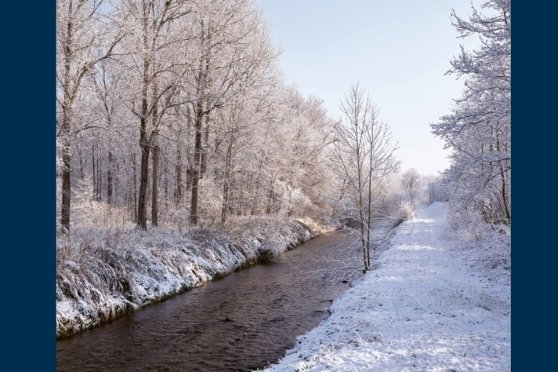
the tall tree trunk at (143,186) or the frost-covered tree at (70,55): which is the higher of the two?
the frost-covered tree at (70,55)

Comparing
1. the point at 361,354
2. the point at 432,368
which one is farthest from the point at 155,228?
the point at 432,368

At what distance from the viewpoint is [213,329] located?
938 centimetres

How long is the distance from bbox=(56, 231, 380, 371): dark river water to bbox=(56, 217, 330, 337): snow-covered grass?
422 mm

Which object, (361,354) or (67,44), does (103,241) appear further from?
(361,354)

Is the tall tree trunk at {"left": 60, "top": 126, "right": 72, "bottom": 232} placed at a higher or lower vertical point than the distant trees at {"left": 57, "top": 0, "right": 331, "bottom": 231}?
lower

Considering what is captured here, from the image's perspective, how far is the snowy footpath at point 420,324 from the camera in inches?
242

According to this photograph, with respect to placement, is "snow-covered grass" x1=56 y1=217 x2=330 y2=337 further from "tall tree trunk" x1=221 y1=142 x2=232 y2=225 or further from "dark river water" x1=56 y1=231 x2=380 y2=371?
"tall tree trunk" x1=221 y1=142 x2=232 y2=225

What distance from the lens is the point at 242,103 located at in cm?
2017

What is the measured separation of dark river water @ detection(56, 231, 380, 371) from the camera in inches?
298

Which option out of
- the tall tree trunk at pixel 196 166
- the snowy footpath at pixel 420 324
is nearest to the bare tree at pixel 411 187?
the tall tree trunk at pixel 196 166

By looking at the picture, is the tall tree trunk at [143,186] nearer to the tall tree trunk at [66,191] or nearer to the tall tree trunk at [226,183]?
the tall tree trunk at [66,191]

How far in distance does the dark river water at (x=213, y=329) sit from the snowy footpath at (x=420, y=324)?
929mm

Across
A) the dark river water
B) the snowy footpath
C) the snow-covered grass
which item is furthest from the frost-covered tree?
the snowy footpath

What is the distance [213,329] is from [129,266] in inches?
147
